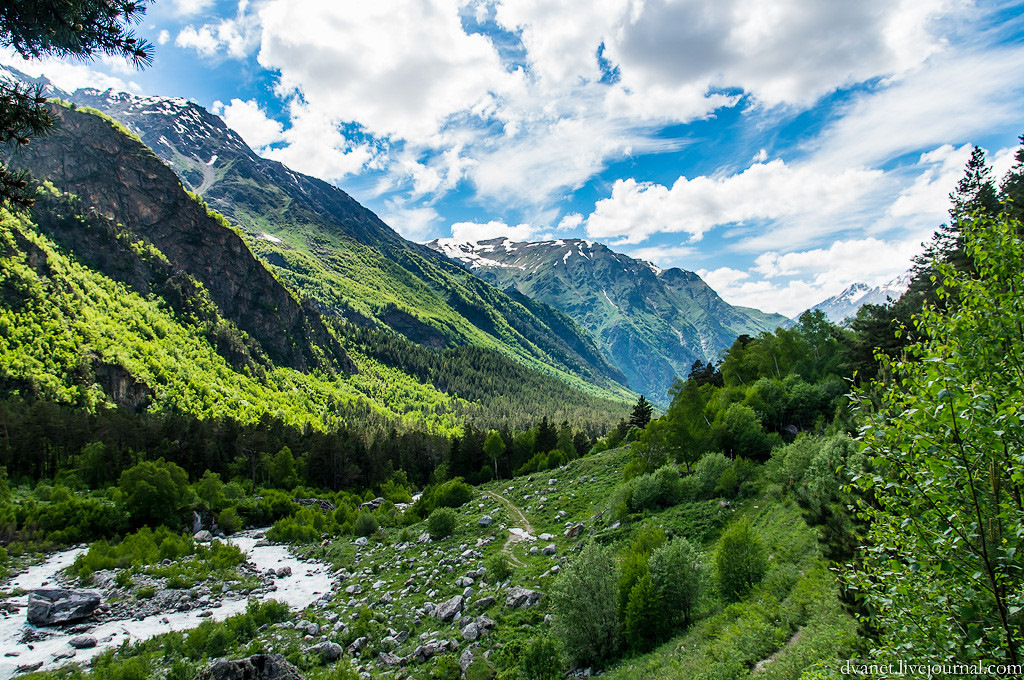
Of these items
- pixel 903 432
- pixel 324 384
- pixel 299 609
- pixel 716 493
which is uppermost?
pixel 324 384

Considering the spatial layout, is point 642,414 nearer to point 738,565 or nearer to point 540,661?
point 738,565

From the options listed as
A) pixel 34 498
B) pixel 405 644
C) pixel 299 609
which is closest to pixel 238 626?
pixel 299 609

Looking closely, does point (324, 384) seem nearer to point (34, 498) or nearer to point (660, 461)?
point (34, 498)

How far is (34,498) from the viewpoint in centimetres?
4766

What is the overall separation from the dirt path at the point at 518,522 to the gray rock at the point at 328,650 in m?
14.0

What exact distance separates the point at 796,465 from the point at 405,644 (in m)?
27.1

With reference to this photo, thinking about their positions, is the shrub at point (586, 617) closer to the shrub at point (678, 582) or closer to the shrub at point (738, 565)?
the shrub at point (678, 582)

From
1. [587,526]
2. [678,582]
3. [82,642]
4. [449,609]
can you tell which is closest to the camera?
[678,582]

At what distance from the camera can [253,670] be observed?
1773cm

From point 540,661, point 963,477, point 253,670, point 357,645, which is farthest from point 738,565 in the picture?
point 253,670

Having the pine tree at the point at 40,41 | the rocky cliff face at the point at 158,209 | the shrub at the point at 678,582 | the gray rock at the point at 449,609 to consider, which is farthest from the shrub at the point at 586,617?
the rocky cliff face at the point at 158,209

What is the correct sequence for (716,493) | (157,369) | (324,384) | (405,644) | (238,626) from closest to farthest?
(405,644) → (238,626) → (716,493) → (157,369) → (324,384)

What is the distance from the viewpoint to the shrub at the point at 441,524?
43875mm

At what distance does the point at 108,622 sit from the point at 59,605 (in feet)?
9.23
